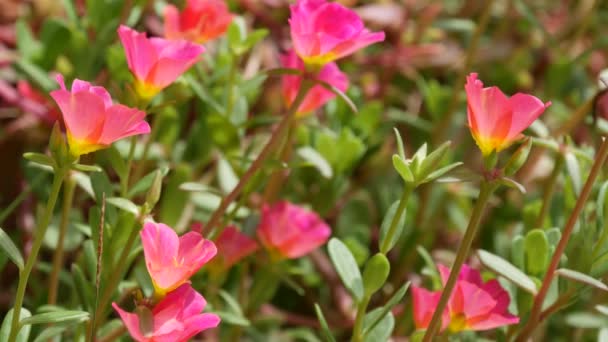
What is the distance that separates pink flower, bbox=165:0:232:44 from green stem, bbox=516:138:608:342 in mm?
330

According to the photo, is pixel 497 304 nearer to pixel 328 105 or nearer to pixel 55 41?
pixel 328 105

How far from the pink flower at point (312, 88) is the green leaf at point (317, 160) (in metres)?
0.05

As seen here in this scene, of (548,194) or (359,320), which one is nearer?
(359,320)

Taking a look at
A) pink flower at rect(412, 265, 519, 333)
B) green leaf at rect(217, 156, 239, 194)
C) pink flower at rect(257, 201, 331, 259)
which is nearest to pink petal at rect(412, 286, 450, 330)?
pink flower at rect(412, 265, 519, 333)

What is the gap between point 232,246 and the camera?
2.61ft

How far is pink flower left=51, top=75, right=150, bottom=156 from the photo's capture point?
54 centimetres

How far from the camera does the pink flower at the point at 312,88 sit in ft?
2.40

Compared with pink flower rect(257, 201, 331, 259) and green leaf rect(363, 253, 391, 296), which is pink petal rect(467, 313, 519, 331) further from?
pink flower rect(257, 201, 331, 259)

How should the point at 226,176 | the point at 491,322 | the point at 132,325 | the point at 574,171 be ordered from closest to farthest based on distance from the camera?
the point at 132,325 → the point at 491,322 → the point at 574,171 → the point at 226,176

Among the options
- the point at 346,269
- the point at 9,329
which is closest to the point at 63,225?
the point at 9,329

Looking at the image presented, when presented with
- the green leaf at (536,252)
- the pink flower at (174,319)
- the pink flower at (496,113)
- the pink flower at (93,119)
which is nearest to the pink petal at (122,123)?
the pink flower at (93,119)

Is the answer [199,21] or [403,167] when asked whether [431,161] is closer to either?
[403,167]

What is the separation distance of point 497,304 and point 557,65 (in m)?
0.57

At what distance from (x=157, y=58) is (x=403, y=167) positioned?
0.18m
